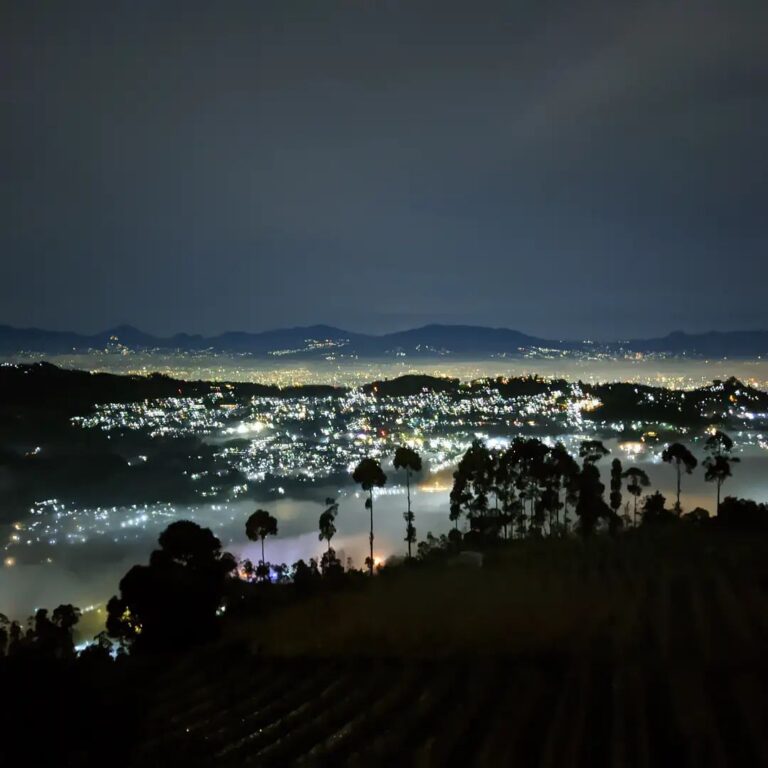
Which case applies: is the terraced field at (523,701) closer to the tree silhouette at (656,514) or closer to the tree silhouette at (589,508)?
the tree silhouette at (589,508)

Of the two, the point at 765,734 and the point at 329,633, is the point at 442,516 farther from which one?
the point at 765,734

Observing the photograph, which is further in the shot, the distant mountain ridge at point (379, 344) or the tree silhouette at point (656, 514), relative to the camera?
the distant mountain ridge at point (379, 344)

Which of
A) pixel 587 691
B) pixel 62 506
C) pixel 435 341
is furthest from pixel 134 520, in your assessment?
pixel 435 341

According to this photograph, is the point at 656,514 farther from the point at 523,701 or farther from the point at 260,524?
the point at 523,701

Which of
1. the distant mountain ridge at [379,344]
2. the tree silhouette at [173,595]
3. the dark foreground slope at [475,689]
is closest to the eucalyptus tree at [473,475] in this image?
the tree silhouette at [173,595]

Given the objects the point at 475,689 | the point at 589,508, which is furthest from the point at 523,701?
the point at 589,508

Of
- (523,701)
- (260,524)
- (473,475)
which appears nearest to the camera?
(523,701)
